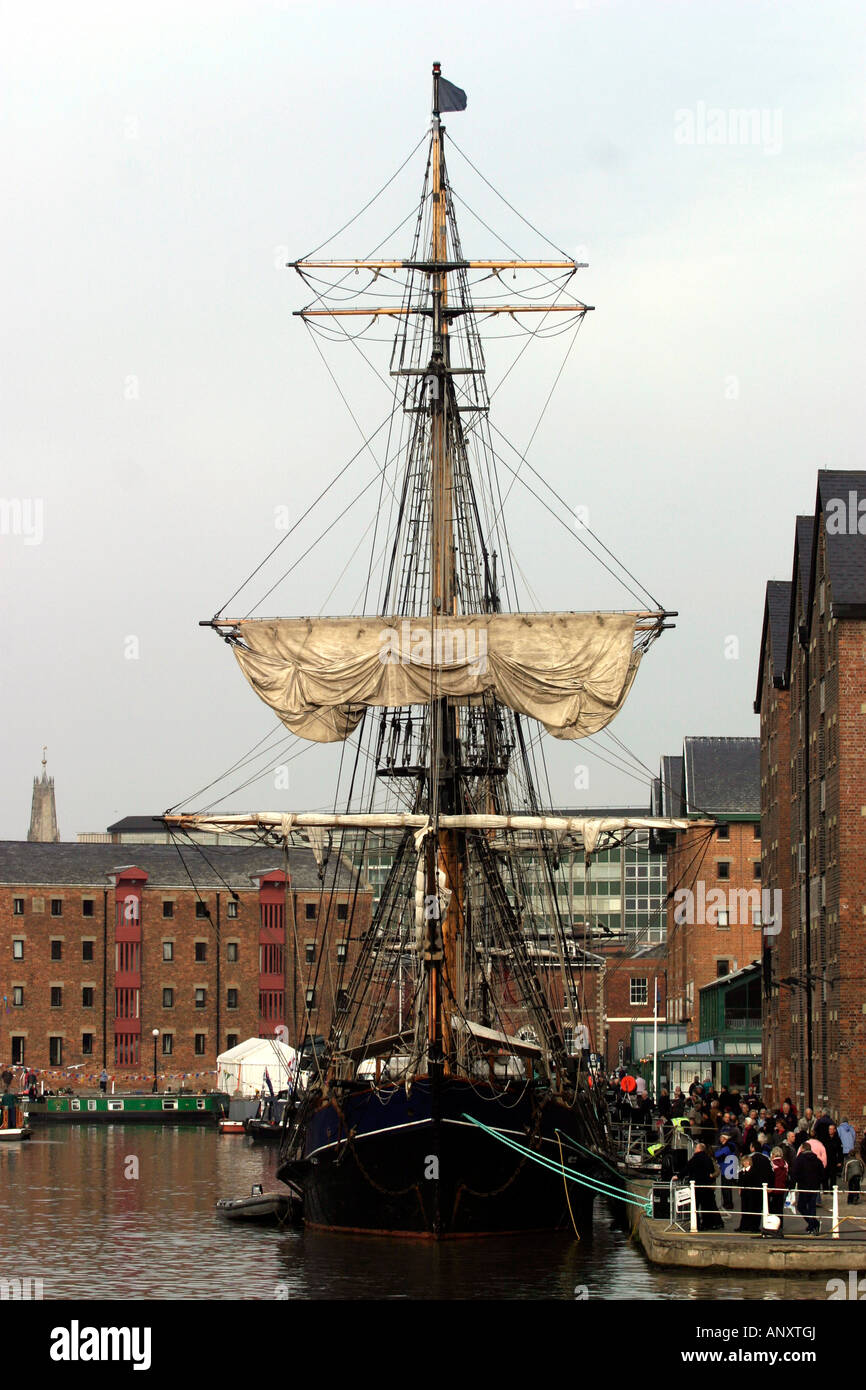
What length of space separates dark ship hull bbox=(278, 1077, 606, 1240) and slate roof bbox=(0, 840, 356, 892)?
68.1 meters

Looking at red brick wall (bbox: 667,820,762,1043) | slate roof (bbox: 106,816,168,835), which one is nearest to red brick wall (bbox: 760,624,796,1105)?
red brick wall (bbox: 667,820,762,1043)

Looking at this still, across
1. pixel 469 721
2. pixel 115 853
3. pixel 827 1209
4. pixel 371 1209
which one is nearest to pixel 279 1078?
pixel 115 853

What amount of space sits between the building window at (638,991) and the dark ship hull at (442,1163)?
7559 centimetres

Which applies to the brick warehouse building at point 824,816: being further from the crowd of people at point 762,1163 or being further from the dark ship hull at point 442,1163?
the dark ship hull at point 442,1163

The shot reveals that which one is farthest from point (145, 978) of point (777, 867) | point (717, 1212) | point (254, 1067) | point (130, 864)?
point (717, 1212)

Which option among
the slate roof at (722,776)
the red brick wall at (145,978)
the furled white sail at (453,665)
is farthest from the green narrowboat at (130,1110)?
the furled white sail at (453,665)

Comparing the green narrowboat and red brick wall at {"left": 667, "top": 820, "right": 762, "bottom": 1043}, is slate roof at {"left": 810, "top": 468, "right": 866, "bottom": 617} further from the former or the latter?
the green narrowboat

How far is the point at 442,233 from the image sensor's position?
145 feet

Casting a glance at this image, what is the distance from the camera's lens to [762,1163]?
91.5 feet

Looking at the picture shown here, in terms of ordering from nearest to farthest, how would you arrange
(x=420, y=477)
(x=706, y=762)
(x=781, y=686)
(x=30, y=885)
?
1. (x=420, y=477)
2. (x=781, y=686)
3. (x=706, y=762)
4. (x=30, y=885)

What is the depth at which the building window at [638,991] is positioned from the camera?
11050cm

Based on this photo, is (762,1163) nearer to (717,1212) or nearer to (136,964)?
(717,1212)
